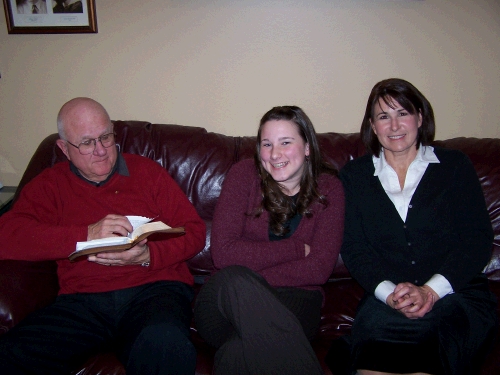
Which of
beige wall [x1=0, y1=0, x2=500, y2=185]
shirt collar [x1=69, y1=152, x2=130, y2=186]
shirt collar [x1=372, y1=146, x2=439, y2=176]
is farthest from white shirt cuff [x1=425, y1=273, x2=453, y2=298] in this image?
shirt collar [x1=69, y1=152, x2=130, y2=186]

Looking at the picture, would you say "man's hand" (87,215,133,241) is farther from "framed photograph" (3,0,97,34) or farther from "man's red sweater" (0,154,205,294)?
"framed photograph" (3,0,97,34)

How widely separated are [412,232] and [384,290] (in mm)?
264

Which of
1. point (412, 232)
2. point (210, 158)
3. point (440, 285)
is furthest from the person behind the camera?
point (210, 158)

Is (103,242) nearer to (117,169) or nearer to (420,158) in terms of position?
(117,169)

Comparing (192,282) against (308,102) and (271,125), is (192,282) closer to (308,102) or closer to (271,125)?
(271,125)

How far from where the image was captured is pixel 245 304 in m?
1.31

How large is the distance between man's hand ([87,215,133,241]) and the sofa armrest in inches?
10.3

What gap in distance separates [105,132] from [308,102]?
1.16 metres

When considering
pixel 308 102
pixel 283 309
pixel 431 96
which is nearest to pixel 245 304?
pixel 283 309

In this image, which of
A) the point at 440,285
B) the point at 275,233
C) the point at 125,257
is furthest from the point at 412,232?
the point at 125,257

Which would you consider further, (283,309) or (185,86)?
(185,86)

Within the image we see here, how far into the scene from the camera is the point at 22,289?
1516 millimetres

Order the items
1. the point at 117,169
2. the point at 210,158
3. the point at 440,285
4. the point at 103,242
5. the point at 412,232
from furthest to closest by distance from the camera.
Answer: the point at 210,158
the point at 117,169
the point at 412,232
the point at 440,285
the point at 103,242

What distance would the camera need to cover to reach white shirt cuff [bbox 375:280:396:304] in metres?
1.55
